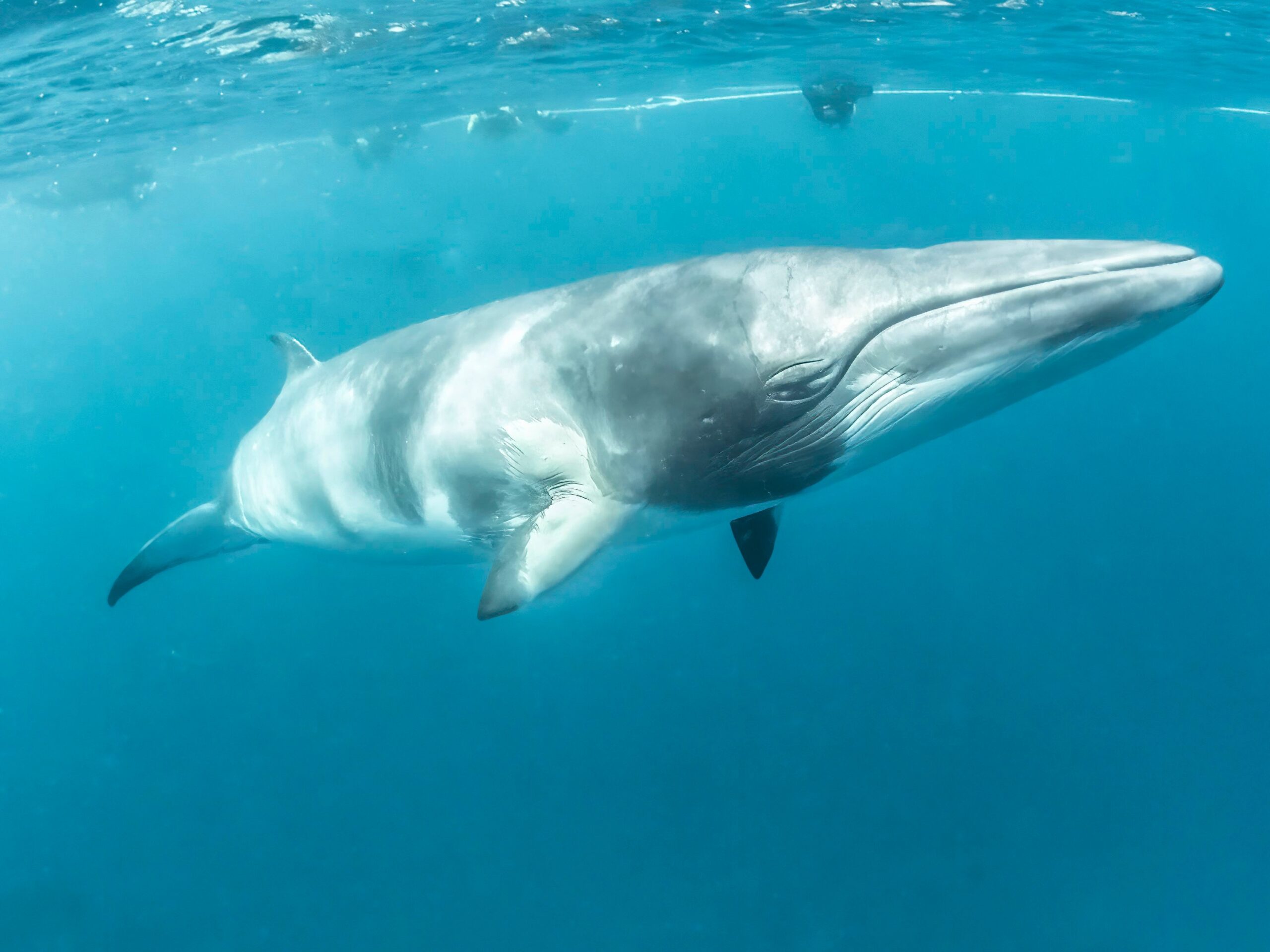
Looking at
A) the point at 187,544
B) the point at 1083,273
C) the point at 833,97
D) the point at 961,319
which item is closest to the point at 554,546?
the point at 961,319

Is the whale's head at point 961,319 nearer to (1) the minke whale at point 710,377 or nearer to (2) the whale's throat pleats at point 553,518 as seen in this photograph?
(1) the minke whale at point 710,377

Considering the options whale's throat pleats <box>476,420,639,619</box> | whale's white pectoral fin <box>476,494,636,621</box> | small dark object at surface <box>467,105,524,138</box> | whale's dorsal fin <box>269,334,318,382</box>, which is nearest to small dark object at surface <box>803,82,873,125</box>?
small dark object at surface <box>467,105,524,138</box>

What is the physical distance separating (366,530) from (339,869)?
936cm

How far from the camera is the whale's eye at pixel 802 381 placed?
4.48m

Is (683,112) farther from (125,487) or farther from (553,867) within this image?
(553,867)

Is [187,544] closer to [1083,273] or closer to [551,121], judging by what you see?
[1083,273]

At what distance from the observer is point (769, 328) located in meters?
4.57

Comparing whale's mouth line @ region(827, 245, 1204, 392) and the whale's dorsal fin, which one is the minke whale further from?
the whale's dorsal fin

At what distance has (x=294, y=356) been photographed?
980cm

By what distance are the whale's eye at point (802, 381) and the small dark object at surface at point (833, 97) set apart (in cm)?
3451

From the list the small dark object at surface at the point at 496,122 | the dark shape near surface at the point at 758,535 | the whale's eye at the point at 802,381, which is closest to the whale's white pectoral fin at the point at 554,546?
the whale's eye at the point at 802,381

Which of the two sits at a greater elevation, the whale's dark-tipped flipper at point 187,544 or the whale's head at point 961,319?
the whale's head at point 961,319

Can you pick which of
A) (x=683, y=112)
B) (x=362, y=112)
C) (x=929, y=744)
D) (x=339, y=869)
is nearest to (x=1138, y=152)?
(x=683, y=112)

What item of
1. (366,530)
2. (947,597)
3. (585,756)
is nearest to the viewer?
(366,530)
